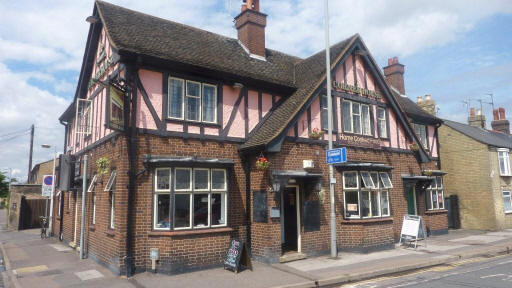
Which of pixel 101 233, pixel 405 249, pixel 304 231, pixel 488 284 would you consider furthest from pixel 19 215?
pixel 488 284

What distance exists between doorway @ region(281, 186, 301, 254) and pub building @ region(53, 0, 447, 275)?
50mm

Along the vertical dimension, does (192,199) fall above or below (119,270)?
above

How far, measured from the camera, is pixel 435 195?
18.7 m

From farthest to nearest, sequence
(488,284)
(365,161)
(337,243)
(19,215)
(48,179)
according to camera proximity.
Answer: (19,215) → (48,179) → (365,161) → (337,243) → (488,284)

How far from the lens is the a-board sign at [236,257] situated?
10125mm

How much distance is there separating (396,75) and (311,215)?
14409 mm

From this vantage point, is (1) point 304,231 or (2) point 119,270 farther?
(1) point 304,231

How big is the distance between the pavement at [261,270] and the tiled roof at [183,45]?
632 centimetres

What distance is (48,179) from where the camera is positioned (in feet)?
65.5

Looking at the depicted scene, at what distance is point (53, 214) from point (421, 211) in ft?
64.8

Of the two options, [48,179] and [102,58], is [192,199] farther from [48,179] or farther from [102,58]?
[48,179]

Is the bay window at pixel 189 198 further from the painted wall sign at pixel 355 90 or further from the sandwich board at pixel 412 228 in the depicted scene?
the sandwich board at pixel 412 228

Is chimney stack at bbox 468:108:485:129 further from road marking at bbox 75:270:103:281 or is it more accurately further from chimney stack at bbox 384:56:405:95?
road marking at bbox 75:270:103:281

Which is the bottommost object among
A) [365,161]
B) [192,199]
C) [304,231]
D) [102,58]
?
[304,231]
